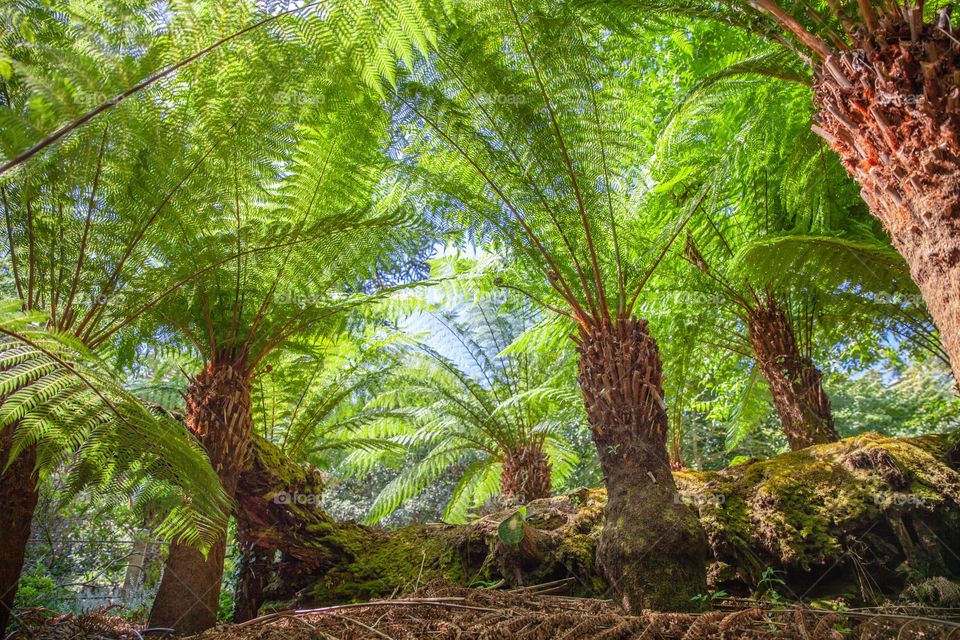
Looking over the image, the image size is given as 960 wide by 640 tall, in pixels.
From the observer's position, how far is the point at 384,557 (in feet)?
8.61

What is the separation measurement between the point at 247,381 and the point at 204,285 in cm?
45

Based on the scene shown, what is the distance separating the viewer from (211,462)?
2.23 meters

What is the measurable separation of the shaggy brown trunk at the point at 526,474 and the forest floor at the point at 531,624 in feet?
6.31

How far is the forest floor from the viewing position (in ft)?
4.35

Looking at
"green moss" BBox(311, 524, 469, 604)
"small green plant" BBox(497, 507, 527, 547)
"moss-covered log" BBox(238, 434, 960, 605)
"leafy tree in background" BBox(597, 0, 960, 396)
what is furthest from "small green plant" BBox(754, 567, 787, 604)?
"green moss" BBox(311, 524, 469, 604)

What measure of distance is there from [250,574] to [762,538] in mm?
2219

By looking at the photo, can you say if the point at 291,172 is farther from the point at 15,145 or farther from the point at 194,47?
the point at 15,145

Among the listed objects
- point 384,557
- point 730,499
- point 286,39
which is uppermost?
point 286,39

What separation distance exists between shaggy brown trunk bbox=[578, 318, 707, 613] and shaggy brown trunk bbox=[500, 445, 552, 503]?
1.56m

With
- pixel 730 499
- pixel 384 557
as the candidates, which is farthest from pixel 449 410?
pixel 730 499

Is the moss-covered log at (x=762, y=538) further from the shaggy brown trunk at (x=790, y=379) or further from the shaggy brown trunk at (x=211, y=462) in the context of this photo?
the shaggy brown trunk at (x=790, y=379)
